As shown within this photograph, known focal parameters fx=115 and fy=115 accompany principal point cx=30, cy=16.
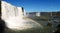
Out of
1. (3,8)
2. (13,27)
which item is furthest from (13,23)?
(3,8)

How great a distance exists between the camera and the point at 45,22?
1.46m

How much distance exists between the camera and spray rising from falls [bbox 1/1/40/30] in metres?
1.34

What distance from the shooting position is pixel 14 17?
1.40 metres

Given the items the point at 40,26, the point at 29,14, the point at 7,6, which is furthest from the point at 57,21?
the point at 7,6

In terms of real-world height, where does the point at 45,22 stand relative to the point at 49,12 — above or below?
below

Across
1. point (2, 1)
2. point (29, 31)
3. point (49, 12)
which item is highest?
point (2, 1)

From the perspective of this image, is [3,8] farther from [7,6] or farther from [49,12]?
[49,12]

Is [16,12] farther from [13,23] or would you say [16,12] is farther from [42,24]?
[42,24]

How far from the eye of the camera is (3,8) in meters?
1.33

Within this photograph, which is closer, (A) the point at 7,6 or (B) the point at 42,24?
(A) the point at 7,6

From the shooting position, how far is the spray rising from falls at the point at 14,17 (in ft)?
4.40

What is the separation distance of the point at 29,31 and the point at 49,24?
0.96 feet

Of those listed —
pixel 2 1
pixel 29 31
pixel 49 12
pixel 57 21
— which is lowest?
pixel 29 31

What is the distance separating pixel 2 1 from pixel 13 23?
30cm
